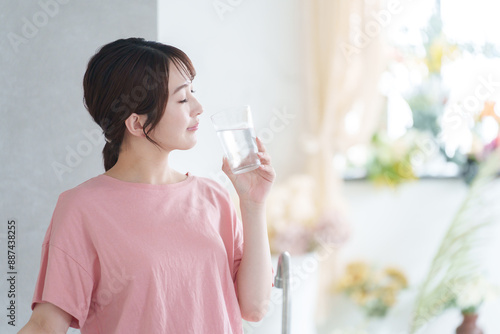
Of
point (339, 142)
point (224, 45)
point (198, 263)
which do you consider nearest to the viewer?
point (198, 263)

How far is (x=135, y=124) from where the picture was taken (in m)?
1.07

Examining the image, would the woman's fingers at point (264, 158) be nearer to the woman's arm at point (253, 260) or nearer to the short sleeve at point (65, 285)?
the woman's arm at point (253, 260)

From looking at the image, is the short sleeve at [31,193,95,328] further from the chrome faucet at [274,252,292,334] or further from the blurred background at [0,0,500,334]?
the blurred background at [0,0,500,334]

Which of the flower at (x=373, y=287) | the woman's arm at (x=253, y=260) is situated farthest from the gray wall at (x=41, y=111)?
the flower at (x=373, y=287)

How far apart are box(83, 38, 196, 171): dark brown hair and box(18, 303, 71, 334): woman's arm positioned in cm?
36

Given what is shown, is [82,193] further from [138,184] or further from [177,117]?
[177,117]

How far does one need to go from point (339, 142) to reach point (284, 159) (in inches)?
11.7

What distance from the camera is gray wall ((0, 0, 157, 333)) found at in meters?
Answer: 1.29

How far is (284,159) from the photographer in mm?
2832

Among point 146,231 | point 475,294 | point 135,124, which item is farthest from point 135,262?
point 475,294

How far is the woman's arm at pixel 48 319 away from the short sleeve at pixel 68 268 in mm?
14

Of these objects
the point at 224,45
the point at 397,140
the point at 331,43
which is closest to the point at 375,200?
the point at 397,140

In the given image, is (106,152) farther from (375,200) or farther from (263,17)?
(375,200)

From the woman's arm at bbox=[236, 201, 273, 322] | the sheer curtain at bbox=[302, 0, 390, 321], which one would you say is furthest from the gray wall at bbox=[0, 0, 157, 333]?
the sheer curtain at bbox=[302, 0, 390, 321]
